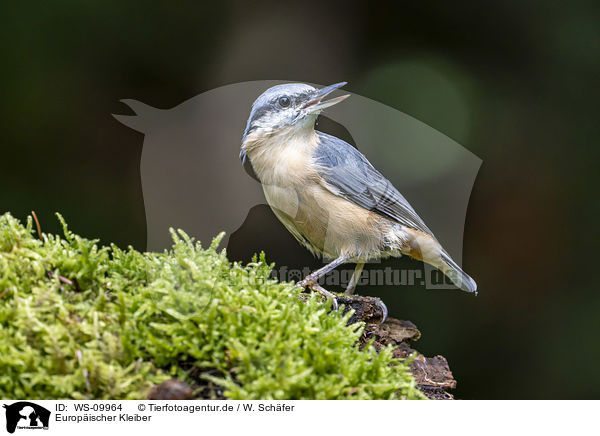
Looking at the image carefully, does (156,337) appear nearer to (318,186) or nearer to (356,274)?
(318,186)

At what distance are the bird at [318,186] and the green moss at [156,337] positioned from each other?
0.89 meters

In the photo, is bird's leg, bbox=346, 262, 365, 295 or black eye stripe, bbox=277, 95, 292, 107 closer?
black eye stripe, bbox=277, 95, 292, 107

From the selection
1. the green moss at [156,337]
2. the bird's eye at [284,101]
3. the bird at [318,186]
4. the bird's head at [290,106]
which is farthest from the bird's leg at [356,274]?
the green moss at [156,337]

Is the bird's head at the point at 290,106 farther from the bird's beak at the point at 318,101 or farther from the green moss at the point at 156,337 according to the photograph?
the green moss at the point at 156,337

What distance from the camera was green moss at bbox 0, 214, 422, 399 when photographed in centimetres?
121

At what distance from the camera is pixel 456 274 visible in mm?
2783

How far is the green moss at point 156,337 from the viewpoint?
1.21 meters

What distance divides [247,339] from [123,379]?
31 cm

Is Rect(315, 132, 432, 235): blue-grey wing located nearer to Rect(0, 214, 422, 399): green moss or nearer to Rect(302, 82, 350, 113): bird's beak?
Rect(302, 82, 350, 113): bird's beak

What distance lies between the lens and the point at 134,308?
1360 millimetres
